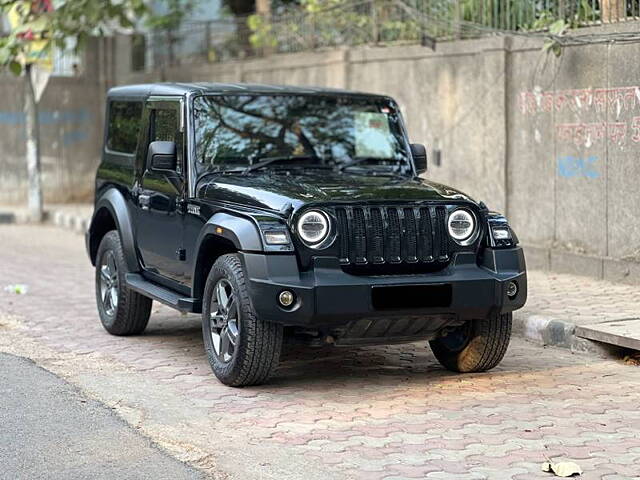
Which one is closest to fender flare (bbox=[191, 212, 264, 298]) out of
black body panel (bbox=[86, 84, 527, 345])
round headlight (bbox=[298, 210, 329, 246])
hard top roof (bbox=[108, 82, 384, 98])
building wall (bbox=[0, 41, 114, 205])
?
black body panel (bbox=[86, 84, 527, 345])

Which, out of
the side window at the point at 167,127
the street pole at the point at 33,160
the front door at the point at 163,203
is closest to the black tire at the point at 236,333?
the front door at the point at 163,203

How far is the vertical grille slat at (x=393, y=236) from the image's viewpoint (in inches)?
283

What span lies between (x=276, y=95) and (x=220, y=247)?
1537mm

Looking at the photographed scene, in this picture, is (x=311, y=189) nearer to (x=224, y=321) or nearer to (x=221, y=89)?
(x=224, y=321)

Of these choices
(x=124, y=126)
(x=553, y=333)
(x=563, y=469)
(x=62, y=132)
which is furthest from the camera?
(x=62, y=132)

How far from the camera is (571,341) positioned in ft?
29.4

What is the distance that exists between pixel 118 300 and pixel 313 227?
103 inches

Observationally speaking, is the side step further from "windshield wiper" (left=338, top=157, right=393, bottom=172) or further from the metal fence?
the metal fence

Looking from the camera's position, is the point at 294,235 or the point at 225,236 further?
the point at 225,236

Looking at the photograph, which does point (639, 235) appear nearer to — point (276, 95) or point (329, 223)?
point (276, 95)

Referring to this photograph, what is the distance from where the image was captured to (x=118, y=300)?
9.22 metres

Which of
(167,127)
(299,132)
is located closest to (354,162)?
(299,132)

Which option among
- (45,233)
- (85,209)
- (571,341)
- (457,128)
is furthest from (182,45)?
(571,341)

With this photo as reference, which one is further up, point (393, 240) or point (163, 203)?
point (163, 203)
